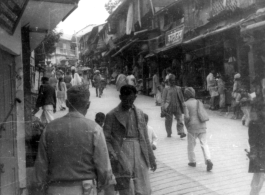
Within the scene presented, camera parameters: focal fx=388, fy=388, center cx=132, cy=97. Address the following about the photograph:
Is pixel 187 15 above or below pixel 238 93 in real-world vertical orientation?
above

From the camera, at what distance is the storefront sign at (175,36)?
1887 cm

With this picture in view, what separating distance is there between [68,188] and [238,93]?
11191 mm

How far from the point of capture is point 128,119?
4.32m

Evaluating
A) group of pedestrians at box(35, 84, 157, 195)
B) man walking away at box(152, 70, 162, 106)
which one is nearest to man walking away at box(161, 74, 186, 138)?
man walking away at box(152, 70, 162, 106)

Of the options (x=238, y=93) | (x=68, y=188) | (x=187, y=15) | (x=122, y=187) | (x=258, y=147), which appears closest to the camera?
(x=68, y=188)

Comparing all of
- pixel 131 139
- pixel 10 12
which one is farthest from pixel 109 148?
A: pixel 10 12

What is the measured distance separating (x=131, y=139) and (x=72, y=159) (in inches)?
55.4

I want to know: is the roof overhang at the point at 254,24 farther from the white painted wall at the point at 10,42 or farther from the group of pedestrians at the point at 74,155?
the group of pedestrians at the point at 74,155

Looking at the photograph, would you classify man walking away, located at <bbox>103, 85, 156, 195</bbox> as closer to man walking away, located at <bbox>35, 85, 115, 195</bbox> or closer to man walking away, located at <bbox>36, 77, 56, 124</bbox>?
man walking away, located at <bbox>35, 85, 115, 195</bbox>

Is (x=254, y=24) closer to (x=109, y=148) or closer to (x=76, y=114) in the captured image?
(x=109, y=148)

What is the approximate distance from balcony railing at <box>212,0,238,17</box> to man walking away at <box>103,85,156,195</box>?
10931 millimetres

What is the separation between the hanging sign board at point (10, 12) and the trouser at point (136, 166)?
205cm

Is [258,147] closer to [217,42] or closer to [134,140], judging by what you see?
[134,140]

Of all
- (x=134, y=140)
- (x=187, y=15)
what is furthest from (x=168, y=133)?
(x=187, y=15)
